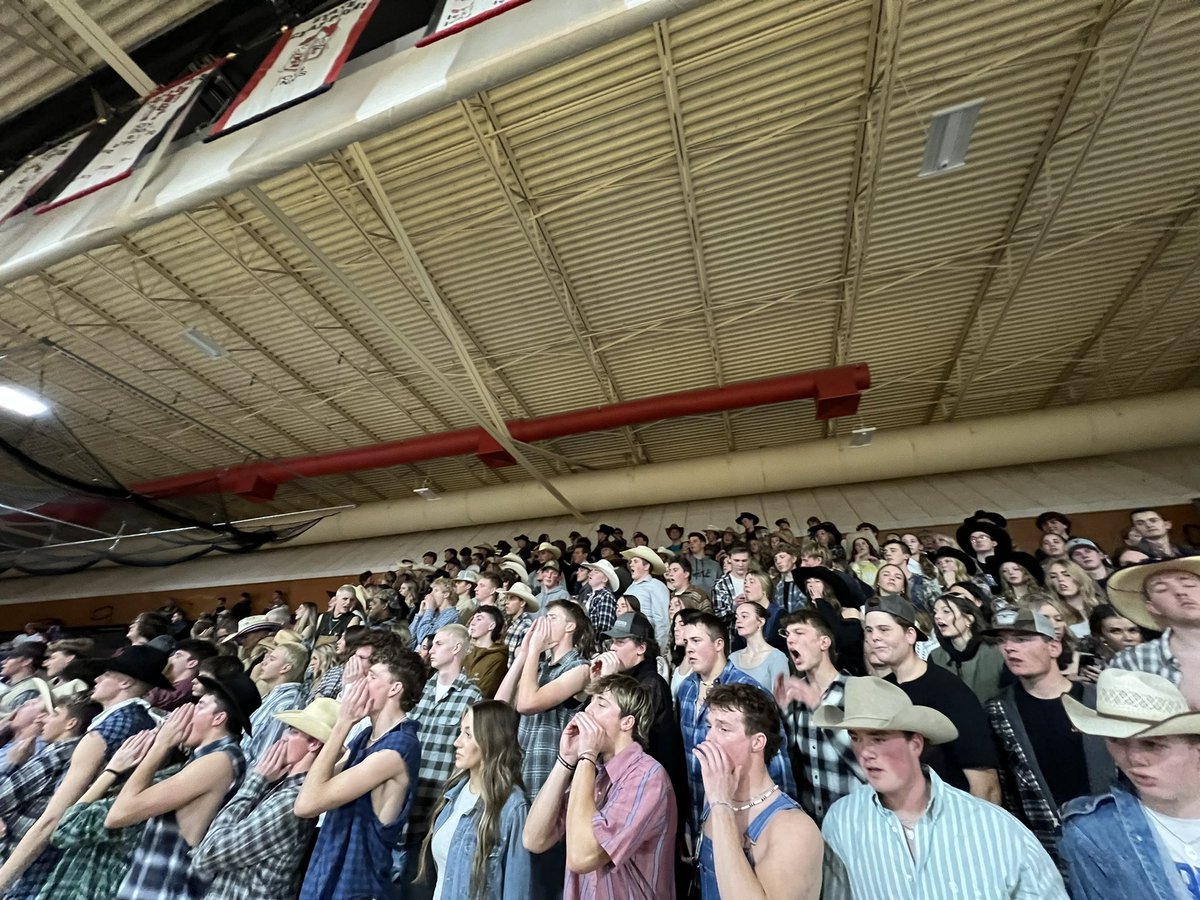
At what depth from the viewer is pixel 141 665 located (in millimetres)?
2883

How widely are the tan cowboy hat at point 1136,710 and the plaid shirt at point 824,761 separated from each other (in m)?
0.71

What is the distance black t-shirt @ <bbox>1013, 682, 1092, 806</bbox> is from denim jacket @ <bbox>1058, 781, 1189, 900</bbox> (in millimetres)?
632

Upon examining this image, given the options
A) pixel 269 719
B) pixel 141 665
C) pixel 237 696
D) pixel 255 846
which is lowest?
pixel 255 846

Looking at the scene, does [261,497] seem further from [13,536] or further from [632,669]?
[632,669]

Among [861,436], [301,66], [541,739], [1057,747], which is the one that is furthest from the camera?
[861,436]

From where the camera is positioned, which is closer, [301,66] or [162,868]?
[162,868]

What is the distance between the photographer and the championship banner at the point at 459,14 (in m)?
2.70

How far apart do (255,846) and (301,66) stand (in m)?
4.27

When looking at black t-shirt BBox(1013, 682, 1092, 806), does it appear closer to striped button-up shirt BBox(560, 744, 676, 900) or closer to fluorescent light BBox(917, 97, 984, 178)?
striped button-up shirt BBox(560, 744, 676, 900)

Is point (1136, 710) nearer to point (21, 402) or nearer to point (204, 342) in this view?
point (204, 342)

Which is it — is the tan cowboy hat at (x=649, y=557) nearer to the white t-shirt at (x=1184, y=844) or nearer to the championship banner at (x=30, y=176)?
the white t-shirt at (x=1184, y=844)

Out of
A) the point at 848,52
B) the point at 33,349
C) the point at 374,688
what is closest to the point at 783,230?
the point at 848,52

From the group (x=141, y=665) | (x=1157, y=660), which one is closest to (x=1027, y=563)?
(x=1157, y=660)

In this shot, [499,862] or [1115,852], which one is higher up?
[1115,852]
